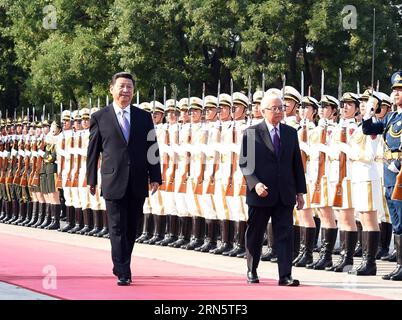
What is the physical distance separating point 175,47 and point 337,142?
66.2ft

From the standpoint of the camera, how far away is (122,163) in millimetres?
12867

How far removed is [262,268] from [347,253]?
37.7 inches

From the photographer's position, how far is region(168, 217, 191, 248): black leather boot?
743 inches

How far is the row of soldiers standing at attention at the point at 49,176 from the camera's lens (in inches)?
896

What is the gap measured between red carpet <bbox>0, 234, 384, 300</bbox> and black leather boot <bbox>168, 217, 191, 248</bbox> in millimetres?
1930

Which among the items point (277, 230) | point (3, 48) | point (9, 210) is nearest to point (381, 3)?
point (9, 210)

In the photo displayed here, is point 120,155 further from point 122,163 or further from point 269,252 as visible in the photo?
point 269,252

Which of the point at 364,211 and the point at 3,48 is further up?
the point at 3,48

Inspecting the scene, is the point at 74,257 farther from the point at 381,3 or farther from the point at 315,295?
the point at 381,3

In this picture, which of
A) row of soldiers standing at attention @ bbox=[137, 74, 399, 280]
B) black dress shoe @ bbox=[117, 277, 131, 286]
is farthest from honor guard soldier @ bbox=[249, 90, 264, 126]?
black dress shoe @ bbox=[117, 277, 131, 286]

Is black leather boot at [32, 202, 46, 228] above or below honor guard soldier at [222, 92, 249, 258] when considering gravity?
below

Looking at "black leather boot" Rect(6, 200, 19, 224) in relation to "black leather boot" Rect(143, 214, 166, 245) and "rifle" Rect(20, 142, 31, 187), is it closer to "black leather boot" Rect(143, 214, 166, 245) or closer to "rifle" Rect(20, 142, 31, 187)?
"rifle" Rect(20, 142, 31, 187)

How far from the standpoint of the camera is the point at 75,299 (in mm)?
11250

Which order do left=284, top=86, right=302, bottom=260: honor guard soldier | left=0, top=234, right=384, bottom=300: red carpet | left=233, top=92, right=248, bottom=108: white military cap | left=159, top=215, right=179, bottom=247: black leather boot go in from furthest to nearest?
left=159, top=215, right=179, bottom=247: black leather boot < left=233, top=92, right=248, bottom=108: white military cap < left=284, top=86, right=302, bottom=260: honor guard soldier < left=0, top=234, right=384, bottom=300: red carpet
